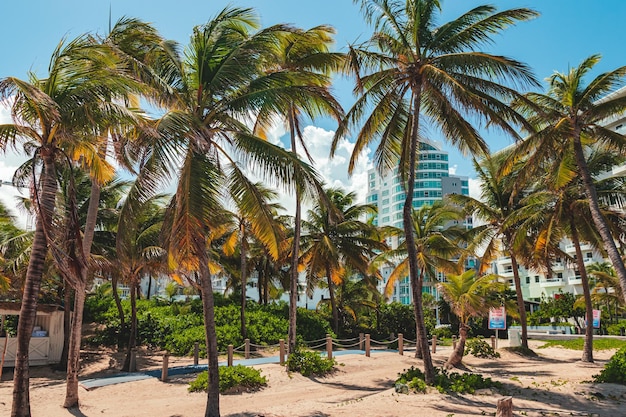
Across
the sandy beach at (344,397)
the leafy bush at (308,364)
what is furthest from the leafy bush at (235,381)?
the leafy bush at (308,364)

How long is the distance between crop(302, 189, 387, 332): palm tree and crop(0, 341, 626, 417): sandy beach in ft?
24.6

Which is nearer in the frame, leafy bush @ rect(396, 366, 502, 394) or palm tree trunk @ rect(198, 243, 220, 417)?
palm tree trunk @ rect(198, 243, 220, 417)

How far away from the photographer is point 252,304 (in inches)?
1137

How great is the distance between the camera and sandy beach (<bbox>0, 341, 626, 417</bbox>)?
10562mm

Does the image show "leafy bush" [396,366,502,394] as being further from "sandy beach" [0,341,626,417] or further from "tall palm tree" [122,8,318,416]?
"tall palm tree" [122,8,318,416]

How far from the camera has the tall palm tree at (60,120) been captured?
28.7ft

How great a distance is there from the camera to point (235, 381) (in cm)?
1378

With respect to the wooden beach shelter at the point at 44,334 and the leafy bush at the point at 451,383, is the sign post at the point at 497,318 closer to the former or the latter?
the leafy bush at the point at 451,383

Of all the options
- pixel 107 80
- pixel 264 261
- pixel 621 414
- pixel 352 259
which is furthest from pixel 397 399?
pixel 264 261

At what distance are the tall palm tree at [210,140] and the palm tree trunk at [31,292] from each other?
1735 millimetres

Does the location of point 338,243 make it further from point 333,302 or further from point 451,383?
point 451,383

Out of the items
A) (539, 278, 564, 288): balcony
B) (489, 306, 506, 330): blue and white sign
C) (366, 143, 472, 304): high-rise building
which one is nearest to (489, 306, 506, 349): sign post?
(489, 306, 506, 330): blue and white sign

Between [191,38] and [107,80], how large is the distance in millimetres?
2309

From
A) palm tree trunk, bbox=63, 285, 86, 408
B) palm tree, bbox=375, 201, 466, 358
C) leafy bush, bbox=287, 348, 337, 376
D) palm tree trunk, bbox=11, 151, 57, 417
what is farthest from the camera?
palm tree, bbox=375, 201, 466, 358
